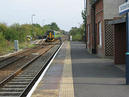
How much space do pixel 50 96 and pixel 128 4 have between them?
147 inches

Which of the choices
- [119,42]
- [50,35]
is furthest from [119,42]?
[50,35]

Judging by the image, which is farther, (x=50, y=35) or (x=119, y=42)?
(x=50, y=35)

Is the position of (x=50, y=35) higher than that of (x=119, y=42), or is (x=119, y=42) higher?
(x=50, y=35)

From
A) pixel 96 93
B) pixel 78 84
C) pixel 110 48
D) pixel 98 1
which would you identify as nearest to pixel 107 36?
pixel 110 48

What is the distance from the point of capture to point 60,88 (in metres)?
9.13

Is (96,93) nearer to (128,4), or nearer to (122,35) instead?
→ (128,4)

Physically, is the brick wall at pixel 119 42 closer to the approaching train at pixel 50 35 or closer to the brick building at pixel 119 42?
the brick building at pixel 119 42

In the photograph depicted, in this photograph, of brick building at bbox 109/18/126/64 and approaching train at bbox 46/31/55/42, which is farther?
approaching train at bbox 46/31/55/42

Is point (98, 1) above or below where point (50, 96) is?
above

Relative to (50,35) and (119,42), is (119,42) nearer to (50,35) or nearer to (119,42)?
(119,42)

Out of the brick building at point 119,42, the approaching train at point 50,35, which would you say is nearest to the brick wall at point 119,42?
the brick building at point 119,42

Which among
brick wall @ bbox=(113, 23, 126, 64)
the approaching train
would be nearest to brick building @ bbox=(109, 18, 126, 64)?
brick wall @ bbox=(113, 23, 126, 64)

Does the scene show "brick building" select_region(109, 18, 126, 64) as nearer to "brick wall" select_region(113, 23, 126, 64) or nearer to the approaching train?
"brick wall" select_region(113, 23, 126, 64)

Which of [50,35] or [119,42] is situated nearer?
[119,42]
